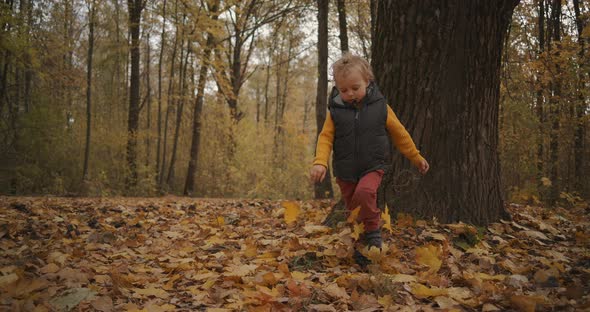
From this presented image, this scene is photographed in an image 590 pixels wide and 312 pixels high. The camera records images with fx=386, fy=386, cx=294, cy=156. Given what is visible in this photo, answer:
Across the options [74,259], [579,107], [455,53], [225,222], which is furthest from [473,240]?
[579,107]

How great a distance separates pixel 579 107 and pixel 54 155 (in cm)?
1539

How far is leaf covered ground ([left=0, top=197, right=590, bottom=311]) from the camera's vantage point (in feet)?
6.48

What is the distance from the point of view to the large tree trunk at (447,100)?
3.46 metres

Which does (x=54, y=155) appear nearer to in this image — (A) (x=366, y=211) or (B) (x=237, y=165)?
(B) (x=237, y=165)

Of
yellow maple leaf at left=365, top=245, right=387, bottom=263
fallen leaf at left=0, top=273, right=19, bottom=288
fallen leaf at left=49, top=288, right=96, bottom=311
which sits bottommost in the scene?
fallen leaf at left=49, top=288, right=96, bottom=311

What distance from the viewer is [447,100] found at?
11.4ft

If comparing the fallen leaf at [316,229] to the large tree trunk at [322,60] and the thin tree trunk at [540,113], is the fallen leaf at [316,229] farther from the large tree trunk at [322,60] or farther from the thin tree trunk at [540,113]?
the thin tree trunk at [540,113]

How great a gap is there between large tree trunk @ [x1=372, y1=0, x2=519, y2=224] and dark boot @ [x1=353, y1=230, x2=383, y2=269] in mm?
863

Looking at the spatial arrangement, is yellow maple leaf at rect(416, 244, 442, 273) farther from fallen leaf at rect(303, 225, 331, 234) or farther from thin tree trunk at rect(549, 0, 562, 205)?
thin tree trunk at rect(549, 0, 562, 205)

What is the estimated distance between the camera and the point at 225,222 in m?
4.51

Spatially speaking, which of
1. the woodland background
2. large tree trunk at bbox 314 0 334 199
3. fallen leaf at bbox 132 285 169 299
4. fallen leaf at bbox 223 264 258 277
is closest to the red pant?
fallen leaf at bbox 223 264 258 277

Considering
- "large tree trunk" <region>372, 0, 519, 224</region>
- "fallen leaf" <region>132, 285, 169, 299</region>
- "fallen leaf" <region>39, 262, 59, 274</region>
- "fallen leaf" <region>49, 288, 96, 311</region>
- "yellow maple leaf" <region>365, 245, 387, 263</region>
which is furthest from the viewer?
"large tree trunk" <region>372, 0, 519, 224</region>

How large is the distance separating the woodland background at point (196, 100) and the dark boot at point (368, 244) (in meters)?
2.39

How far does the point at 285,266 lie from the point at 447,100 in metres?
2.13
